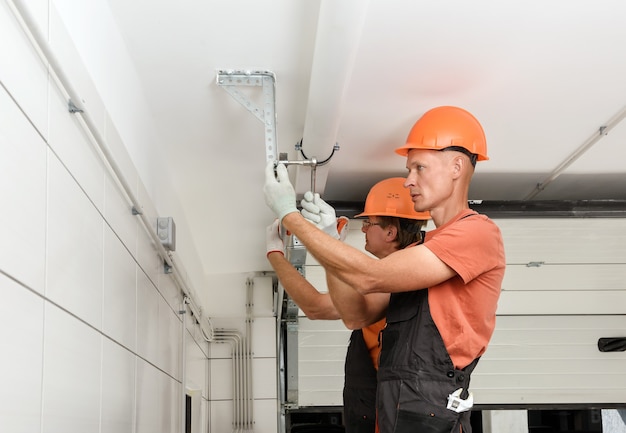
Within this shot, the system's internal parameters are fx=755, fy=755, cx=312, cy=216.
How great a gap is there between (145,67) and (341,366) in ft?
9.58

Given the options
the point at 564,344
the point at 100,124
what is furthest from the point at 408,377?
the point at 564,344

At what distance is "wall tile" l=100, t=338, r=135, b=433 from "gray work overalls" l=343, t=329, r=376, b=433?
3.53ft

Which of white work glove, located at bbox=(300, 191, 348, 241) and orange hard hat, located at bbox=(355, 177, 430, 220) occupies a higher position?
orange hard hat, located at bbox=(355, 177, 430, 220)

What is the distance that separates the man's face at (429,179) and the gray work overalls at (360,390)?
3.30 feet

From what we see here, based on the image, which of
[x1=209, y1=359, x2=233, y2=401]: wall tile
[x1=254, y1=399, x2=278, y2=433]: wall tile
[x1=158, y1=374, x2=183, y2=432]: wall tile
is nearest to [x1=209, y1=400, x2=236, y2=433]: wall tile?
[x1=209, y1=359, x2=233, y2=401]: wall tile

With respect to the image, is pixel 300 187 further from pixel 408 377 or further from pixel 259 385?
pixel 259 385

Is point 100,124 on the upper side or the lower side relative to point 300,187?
lower

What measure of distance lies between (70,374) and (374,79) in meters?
1.91

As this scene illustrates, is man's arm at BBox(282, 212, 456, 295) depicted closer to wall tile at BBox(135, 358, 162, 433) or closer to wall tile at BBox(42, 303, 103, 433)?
wall tile at BBox(42, 303, 103, 433)

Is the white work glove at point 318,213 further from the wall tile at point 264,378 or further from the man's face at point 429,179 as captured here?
the wall tile at point 264,378

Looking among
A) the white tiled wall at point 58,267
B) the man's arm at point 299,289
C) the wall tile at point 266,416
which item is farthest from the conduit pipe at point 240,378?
the white tiled wall at point 58,267

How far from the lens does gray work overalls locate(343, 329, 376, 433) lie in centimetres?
339

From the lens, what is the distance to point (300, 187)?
4.16m

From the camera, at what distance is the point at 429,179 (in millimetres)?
2674
